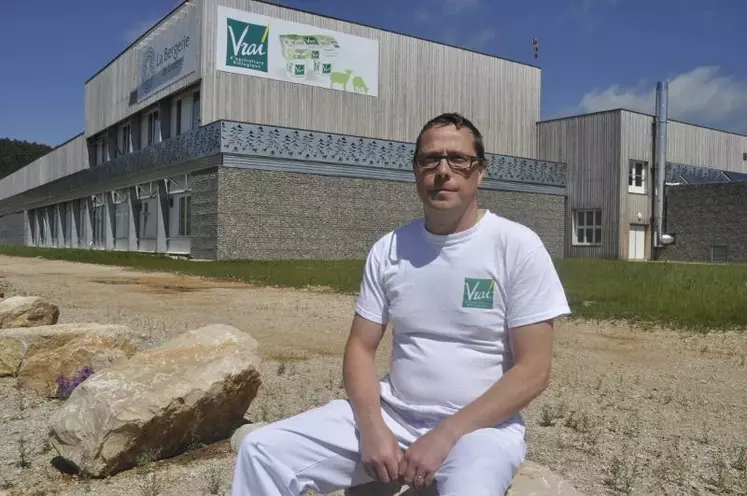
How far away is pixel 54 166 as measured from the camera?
5103cm

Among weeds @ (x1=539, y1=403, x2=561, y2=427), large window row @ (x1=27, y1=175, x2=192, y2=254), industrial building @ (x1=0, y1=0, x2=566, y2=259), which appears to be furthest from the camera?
large window row @ (x1=27, y1=175, x2=192, y2=254)

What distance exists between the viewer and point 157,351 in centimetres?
409

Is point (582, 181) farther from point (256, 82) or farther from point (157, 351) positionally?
point (157, 351)

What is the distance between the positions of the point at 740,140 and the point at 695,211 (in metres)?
9.33

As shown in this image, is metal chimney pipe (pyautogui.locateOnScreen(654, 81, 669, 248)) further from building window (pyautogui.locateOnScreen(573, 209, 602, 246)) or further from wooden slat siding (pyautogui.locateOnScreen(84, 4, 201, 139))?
wooden slat siding (pyautogui.locateOnScreen(84, 4, 201, 139))

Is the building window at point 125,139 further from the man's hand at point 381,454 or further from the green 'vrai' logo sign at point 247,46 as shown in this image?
the man's hand at point 381,454

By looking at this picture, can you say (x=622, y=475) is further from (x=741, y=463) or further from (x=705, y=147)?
(x=705, y=147)

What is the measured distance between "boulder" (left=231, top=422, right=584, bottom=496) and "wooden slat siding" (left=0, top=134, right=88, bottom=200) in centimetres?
4428

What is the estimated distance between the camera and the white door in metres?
32.1

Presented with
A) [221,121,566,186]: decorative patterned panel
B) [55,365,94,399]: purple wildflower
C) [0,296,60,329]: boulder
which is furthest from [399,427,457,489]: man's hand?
[221,121,566,186]: decorative patterned panel

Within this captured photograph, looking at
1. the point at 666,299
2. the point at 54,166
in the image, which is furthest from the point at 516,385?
the point at 54,166

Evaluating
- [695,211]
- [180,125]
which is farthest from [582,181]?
[180,125]

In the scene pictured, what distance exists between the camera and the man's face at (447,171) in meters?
2.61

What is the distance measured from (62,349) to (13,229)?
2318 inches
